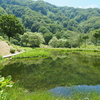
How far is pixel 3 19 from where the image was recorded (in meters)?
61.9

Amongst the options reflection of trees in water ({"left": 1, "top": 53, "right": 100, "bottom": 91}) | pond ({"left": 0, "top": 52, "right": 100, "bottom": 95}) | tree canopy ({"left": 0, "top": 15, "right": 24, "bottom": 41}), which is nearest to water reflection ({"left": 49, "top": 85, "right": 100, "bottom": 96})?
pond ({"left": 0, "top": 52, "right": 100, "bottom": 95})

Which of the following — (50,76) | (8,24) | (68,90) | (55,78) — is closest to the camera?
(68,90)

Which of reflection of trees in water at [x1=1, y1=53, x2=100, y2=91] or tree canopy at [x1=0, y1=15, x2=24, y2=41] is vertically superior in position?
tree canopy at [x1=0, y1=15, x2=24, y2=41]

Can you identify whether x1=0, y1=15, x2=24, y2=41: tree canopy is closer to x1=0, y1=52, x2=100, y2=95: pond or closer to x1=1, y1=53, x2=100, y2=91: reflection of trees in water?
x1=0, y1=52, x2=100, y2=95: pond

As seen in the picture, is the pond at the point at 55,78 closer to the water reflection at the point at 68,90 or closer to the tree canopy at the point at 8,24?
the water reflection at the point at 68,90

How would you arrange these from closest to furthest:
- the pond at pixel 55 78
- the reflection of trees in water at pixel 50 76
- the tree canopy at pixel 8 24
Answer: the pond at pixel 55 78 < the reflection of trees in water at pixel 50 76 < the tree canopy at pixel 8 24

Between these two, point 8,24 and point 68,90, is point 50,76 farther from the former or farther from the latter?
point 8,24

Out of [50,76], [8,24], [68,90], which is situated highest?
[8,24]

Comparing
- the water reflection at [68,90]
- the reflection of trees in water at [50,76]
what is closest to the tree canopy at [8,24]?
the reflection of trees in water at [50,76]

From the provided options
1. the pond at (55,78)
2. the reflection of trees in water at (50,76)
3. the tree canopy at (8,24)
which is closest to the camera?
the pond at (55,78)

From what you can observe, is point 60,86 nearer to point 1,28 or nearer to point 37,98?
point 37,98

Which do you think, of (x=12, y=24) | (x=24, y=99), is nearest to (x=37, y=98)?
(x=24, y=99)

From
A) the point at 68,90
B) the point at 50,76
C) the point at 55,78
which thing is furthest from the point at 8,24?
the point at 68,90

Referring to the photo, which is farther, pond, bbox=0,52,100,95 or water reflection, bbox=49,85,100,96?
pond, bbox=0,52,100,95
